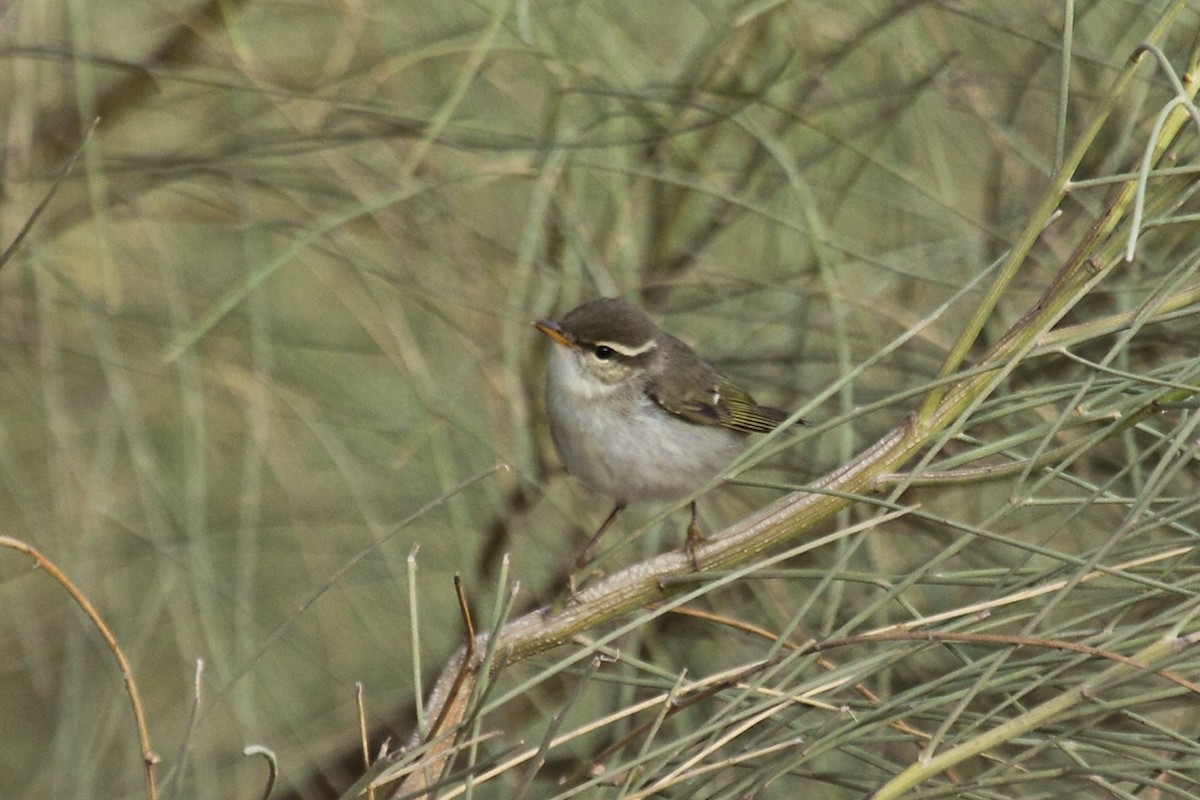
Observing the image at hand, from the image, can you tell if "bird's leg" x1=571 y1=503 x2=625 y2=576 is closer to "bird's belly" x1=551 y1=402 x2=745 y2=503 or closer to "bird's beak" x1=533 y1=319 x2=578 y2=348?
"bird's belly" x1=551 y1=402 x2=745 y2=503

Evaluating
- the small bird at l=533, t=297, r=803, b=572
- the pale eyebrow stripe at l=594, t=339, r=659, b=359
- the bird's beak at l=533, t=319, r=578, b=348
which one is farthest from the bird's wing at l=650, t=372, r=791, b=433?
the bird's beak at l=533, t=319, r=578, b=348

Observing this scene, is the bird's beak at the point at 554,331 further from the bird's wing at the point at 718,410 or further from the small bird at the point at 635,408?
the bird's wing at the point at 718,410

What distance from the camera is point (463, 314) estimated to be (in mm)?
3418

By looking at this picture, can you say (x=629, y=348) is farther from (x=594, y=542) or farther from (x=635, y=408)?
(x=594, y=542)

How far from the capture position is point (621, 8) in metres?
3.57

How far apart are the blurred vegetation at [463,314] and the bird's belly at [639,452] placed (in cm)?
9

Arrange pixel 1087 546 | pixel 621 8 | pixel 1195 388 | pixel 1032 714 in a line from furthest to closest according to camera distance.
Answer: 1. pixel 621 8
2. pixel 1087 546
3. pixel 1195 388
4. pixel 1032 714

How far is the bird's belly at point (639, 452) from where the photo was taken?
2979mm

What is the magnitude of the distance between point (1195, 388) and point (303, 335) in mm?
2526

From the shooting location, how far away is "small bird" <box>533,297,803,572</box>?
3.00 m

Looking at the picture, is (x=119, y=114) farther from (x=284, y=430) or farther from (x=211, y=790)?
(x=211, y=790)

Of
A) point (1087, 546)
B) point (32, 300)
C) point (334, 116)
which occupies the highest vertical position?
point (334, 116)

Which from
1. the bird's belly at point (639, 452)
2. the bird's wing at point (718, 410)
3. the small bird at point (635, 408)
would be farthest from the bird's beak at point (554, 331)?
the bird's wing at point (718, 410)

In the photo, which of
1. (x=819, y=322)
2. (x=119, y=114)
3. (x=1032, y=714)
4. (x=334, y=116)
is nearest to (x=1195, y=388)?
(x=1032, y=714)
